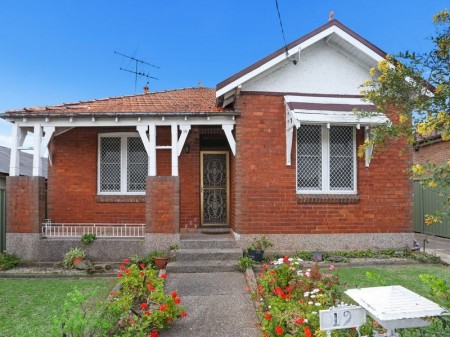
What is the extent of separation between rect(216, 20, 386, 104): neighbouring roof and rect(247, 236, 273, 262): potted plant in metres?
3.69

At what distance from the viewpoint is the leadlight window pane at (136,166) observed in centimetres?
1030

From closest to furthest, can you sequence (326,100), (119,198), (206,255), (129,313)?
(129,313) → (206,255) → (326,100) → (119,198)

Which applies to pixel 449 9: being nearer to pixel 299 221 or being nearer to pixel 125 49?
pixel 299 221

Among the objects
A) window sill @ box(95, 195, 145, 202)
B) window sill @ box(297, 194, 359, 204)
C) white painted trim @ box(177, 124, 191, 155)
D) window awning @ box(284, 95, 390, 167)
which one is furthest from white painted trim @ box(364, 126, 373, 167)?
window sill @ box(95, 195, 145, 202)

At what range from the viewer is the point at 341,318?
2.46m

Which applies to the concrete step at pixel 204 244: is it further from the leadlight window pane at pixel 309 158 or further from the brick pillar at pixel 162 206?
the leadlight window pane at pixel 309 158

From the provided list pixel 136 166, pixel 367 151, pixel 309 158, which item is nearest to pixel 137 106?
pixel 136 166

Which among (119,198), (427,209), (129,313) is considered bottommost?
(129,313)

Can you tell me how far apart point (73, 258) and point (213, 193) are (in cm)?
405

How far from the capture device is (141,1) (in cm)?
1139

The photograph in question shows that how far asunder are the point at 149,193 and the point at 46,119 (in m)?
3.21

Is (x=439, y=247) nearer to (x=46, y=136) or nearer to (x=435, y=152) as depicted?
(x=435, y=152)

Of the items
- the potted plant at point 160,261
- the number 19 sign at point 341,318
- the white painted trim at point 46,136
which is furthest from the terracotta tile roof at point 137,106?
the number 19 sign at point 341,318

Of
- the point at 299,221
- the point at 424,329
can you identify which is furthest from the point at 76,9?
the point at 424,329
